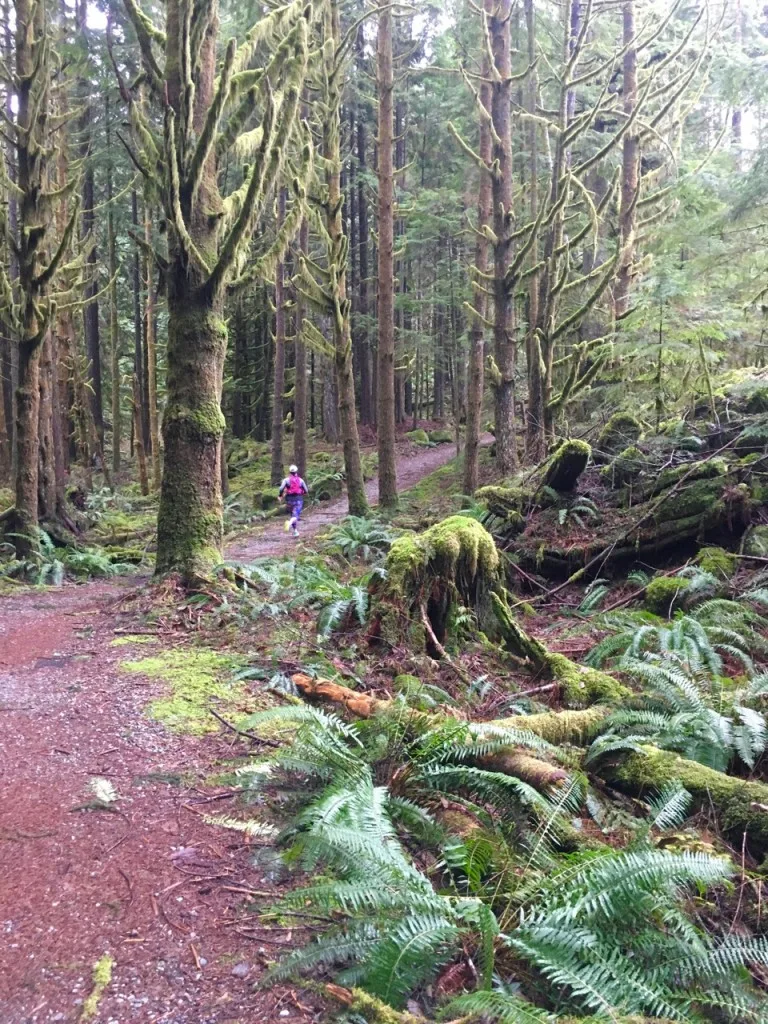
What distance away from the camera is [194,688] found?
208 inches

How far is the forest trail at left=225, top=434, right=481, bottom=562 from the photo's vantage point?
1444 cm

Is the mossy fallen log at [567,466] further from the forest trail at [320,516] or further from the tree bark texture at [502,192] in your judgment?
the forest trail at [320,516]

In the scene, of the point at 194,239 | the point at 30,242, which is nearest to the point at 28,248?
the point at 30,242

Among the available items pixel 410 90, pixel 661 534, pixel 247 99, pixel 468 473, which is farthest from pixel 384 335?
pixel 410 90

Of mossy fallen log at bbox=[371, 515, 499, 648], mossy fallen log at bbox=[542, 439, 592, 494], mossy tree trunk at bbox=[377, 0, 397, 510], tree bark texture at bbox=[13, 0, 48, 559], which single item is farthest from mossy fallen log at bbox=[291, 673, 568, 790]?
mossy tree trunk at bbox=[377, 0, 397, 510]

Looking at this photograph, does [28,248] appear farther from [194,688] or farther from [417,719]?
[417,719]

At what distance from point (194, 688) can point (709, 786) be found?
359cm

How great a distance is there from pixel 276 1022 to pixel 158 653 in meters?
4.53

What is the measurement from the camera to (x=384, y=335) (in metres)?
15.5

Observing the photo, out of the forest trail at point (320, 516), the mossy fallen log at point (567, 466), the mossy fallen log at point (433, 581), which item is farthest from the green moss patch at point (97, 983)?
the forest trail at point (320, 516)

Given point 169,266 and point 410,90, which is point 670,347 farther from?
point 410,90

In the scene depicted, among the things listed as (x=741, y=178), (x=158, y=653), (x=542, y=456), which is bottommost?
(x=158, y=653)

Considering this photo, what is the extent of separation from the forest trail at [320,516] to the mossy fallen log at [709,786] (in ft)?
31.7

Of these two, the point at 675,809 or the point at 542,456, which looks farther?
the point at 542,456
